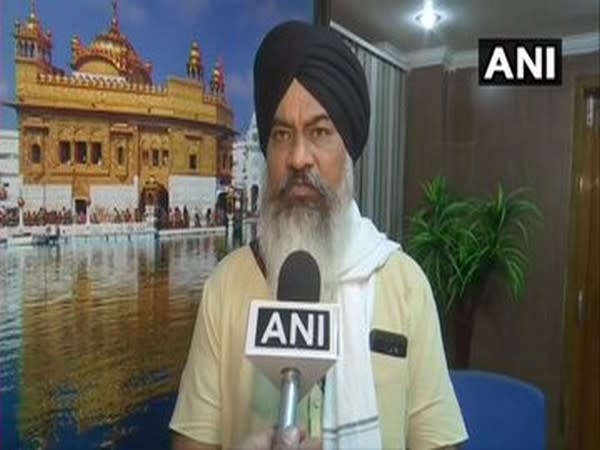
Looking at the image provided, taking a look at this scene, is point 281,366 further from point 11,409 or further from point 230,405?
point 11,409

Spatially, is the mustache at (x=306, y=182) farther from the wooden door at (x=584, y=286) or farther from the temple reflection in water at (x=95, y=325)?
the wooden door at (x=584, y=286)

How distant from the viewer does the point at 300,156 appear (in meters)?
0.93

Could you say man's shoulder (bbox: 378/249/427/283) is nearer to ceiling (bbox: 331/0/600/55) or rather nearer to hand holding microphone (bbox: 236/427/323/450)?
hand holding microphone (bbox: 236/427/323/450)

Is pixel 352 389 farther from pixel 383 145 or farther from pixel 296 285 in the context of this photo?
pixel 383 145

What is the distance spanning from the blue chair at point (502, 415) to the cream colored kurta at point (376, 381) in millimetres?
512

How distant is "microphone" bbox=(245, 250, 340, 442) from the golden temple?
473mm

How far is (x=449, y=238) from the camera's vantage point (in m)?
1.55

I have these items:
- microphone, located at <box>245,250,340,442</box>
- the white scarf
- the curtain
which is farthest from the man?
the curtain

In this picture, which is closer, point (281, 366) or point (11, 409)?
point (281, 366)

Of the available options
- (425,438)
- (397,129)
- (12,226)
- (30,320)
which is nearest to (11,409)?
(30,320)

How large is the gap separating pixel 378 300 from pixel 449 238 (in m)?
0.66

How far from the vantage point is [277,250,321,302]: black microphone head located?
829 millimetres

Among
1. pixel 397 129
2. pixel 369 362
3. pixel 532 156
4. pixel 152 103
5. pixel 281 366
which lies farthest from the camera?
pixel 532 156

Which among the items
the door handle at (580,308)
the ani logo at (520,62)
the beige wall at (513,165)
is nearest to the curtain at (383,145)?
the beige wall at (513,165)
